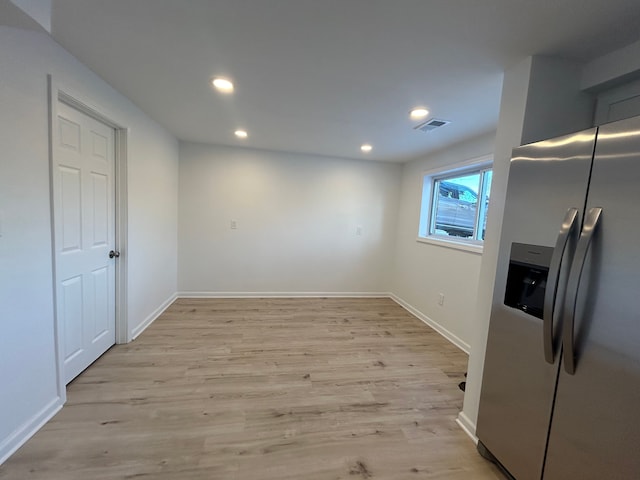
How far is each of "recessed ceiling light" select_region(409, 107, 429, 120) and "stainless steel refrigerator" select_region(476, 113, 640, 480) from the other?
3.44 ft

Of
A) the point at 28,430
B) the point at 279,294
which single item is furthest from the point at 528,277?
the point at 279,294

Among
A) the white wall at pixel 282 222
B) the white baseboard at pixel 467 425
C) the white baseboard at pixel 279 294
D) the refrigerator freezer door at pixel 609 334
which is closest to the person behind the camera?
the refrigerator freezer door at pixel 609 334

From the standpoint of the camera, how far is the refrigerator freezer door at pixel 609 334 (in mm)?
963

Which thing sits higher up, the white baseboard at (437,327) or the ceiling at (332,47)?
the ceiling at (332,47)

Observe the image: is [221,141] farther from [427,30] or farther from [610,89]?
[610,89]

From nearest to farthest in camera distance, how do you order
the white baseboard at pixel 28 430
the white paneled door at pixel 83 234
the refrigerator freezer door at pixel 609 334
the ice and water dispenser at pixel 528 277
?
the refrigerator freezer door at pixel 609 334
the ice and water dispenser at pixel 528 277
the white baseboard at pixel 28 430
the white paneled door at pixel 83 234

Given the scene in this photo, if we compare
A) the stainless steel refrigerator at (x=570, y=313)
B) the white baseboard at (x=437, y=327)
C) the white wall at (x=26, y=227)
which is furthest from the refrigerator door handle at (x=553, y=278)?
the white wall at (x=26, y=227)

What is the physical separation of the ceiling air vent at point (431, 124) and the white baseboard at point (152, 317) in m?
3.56

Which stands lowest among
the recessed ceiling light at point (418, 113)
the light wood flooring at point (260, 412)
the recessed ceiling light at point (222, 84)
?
the light wood flooring at point (260, 412)

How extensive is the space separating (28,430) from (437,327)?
12.2 feet

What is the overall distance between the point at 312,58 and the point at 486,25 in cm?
90

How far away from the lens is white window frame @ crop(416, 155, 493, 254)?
292cm

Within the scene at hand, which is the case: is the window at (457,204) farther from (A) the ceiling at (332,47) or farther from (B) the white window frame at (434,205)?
(A) the ceiling at (332,47)

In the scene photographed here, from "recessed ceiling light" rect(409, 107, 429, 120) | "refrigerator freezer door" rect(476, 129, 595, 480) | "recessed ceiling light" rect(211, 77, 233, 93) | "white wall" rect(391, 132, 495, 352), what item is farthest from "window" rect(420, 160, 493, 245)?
"recessed ceiling light" rect(211, 77, 233, 93)
